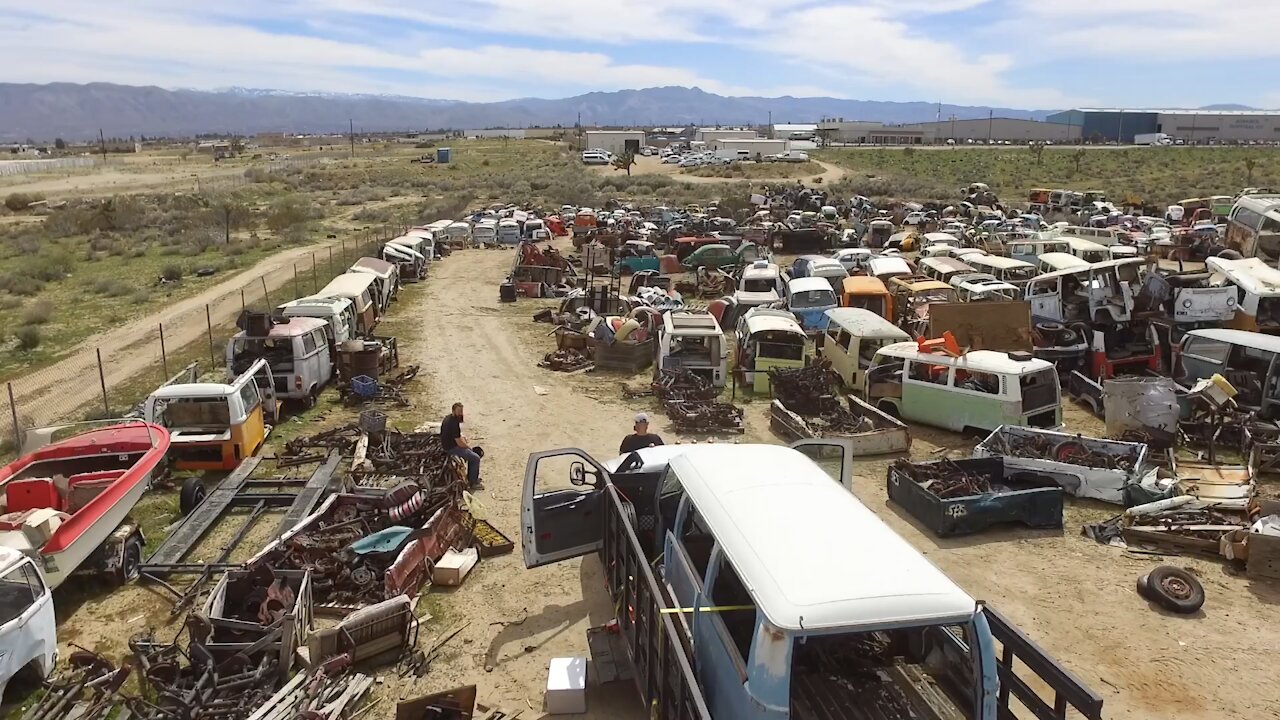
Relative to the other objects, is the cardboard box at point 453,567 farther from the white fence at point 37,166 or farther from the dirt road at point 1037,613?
the white fence at point 37,166

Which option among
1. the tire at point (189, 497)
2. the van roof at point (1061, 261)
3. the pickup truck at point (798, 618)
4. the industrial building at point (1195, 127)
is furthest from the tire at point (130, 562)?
the industrial building at point (1195, 127)

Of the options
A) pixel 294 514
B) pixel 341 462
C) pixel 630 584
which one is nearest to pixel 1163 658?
pixel 630 584

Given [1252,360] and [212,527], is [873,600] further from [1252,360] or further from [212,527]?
[1252,360]

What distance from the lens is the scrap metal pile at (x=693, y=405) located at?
51.0 feet

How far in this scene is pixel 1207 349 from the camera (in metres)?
16.2

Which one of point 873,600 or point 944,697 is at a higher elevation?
point 873,600

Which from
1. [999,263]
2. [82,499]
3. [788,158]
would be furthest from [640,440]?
[788,158]

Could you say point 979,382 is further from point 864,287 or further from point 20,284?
point 20,284

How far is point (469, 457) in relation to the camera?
42.0 feet

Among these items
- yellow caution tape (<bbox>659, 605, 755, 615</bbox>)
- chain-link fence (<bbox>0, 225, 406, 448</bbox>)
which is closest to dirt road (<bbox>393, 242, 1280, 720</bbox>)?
yellow caution tape (<bbox>659, 605, 755, 615</bbox>)

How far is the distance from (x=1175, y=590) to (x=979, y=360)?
5648 mm

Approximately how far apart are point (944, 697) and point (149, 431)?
1085 centimetres

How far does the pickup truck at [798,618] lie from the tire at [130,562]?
255 inches

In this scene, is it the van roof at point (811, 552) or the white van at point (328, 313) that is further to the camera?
the white van at point (328, 313)
